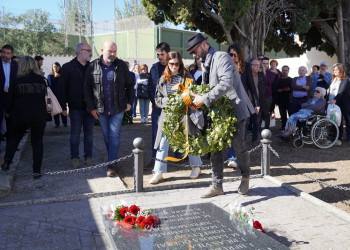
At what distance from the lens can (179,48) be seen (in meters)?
37.5

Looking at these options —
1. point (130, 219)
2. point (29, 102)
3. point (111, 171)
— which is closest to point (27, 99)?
point (29, 102)

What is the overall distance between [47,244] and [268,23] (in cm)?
1475

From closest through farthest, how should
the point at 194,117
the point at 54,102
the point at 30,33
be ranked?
the point at 194,117
the point at 54,102
the point at 30,33

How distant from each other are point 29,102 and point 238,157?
10.4 feet

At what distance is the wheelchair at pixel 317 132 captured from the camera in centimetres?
890

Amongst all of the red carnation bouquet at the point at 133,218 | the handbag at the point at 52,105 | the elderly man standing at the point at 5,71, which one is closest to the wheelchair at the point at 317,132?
the handbag at the point at 52,105

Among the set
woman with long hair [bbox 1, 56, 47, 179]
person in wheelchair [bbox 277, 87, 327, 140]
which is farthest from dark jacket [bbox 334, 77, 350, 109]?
woman with long hair [bbox 1, 56, 47, 179]

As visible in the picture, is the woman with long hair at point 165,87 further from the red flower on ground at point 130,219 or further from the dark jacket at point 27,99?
the red flower on ground at point 130,219

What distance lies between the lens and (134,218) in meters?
3.82

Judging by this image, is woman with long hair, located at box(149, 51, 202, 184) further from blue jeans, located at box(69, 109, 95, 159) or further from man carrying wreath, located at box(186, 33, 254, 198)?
blue jeans, located at box(69, 109, 95, 159)

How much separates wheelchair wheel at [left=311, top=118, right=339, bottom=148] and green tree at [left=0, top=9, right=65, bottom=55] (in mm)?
31266

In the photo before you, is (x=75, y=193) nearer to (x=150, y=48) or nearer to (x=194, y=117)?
(x=194, y=117)

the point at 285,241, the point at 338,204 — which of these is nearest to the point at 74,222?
the point at 285,241

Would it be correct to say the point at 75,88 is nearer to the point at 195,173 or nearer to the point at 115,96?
the point at 115,96
